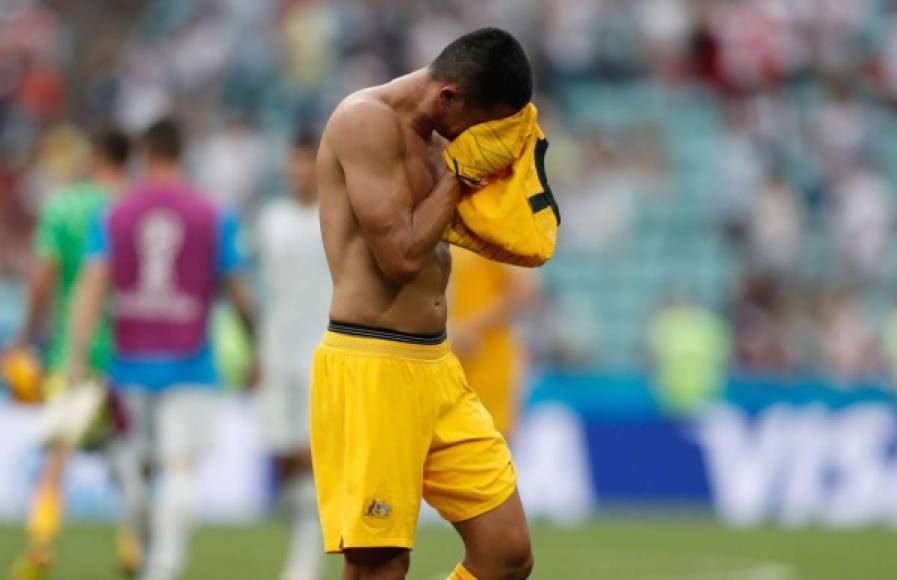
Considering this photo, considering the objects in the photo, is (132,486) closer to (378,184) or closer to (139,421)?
(139,421)

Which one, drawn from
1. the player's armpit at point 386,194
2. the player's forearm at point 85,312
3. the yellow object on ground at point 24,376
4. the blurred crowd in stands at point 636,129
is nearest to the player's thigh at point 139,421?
the player's forearm at point 85,312

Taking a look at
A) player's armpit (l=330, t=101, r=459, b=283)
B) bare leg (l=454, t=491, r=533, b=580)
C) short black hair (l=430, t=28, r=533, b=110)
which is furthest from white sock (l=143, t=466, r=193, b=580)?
short black hair (l=430, t=28, r=533, b=110)

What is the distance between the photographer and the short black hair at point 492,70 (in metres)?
6.87

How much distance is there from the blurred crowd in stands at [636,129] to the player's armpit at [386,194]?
1407 cm

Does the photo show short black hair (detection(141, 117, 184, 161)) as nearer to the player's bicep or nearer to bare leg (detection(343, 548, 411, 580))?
the player's bicep

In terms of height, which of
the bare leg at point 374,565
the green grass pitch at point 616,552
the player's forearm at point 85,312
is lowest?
the green grass pitch at point 616,552

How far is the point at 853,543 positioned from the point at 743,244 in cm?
806

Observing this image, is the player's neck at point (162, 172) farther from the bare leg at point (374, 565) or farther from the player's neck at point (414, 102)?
the bare leg at point (374, 565)

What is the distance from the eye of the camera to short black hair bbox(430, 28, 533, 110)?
6867mm

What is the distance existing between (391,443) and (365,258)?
673mm

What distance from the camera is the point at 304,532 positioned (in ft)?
36.2

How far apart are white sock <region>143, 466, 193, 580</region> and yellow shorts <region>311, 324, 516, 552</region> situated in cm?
344

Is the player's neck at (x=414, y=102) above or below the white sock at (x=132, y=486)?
above

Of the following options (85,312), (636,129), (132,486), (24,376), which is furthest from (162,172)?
(636,129)
